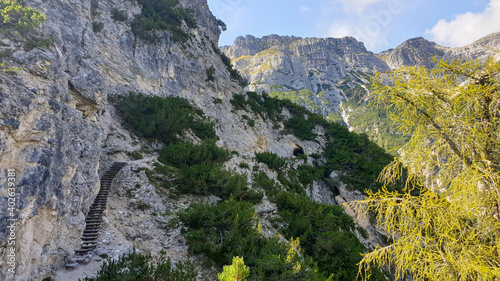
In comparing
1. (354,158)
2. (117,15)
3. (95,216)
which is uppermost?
(117,15)

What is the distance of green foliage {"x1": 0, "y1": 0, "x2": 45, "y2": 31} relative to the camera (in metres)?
8.73

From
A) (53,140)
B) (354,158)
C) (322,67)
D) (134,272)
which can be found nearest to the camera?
(134,272)

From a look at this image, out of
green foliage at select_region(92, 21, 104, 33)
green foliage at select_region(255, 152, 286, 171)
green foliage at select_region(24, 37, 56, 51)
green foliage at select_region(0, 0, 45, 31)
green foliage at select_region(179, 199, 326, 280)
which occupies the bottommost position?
green foliage at select_region(179, 199, 326, 280)

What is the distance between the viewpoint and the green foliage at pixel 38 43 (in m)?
8.48

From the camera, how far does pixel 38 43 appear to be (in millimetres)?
8781

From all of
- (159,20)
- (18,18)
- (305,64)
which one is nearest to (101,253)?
(18,18)

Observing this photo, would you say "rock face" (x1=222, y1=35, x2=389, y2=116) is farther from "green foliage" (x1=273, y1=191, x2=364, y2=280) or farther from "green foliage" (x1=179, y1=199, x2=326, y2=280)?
"green foliage" (x1=179, y1=199, x2=326, y2=280)

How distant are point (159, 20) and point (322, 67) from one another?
136 m

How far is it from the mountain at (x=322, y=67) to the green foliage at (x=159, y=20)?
76362 millimetres

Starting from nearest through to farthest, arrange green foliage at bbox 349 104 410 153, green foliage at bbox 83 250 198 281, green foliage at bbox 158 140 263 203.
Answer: green foliage at bbox 83 250 198 281 → green foliage at bbox 158 140 263 203 → green foliage at bbox 349 104 410 153

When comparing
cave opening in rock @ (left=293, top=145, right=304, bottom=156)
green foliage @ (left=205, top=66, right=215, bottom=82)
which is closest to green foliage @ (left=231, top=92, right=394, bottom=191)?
cave opening in rock @ (left=293, top=145, right=304, bottom=156)

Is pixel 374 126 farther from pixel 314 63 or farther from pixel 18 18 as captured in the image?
pixel 18 18

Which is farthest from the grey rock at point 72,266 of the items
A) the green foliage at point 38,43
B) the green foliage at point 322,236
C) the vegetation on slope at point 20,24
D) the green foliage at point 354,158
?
the green foliage at point 354,158

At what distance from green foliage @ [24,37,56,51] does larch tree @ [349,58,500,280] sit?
39.2 ft
